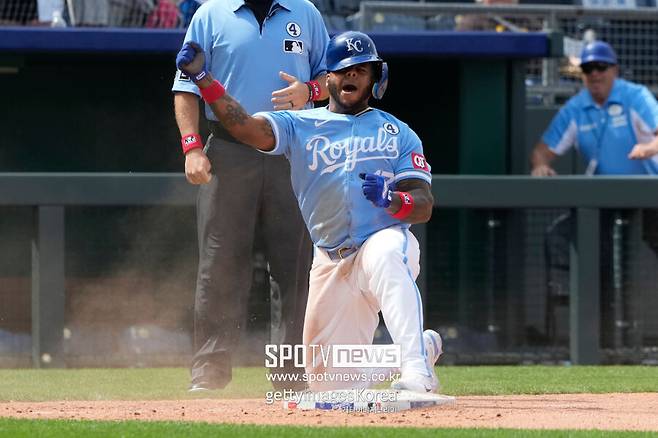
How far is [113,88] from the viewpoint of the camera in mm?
9719

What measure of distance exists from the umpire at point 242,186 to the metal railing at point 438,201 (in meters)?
1.95

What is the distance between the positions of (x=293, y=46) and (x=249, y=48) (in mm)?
208

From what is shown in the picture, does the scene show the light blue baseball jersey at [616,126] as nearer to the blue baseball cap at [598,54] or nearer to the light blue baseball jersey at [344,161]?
the blue baseball cap at [598,54]

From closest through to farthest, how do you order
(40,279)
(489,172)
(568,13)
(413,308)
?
(413,308), (40,279), (489,172), (568,13)

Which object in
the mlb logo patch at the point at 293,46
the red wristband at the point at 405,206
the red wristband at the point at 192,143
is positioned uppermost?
the mlb logo patch at the point at 293,46

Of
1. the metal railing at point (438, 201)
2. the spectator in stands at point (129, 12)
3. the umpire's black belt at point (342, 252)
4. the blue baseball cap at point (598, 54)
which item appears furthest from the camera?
the spectator in stands at point (129, 12)

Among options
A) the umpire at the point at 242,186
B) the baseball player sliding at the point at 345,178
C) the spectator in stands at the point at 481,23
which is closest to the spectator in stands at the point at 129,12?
the spectator in stands at the point at 481,23

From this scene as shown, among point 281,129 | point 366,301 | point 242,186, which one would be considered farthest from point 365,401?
point 242,186

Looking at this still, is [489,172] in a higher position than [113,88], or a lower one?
lower

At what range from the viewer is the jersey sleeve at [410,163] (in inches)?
218

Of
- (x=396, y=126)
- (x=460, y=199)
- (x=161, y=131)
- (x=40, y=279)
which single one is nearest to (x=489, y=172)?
(x=460, y=199)

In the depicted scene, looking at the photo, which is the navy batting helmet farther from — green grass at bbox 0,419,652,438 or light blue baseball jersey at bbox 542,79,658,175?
light blue baseball jersey at bbox 542,79,658,175

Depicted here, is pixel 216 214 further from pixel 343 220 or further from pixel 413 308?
pixel 413 308

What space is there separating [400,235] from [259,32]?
54.3 inches
